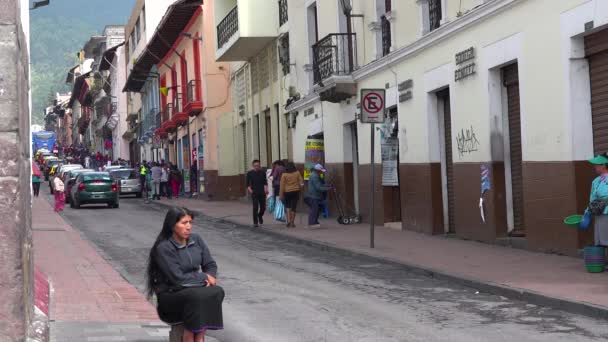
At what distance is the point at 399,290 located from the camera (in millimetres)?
12281

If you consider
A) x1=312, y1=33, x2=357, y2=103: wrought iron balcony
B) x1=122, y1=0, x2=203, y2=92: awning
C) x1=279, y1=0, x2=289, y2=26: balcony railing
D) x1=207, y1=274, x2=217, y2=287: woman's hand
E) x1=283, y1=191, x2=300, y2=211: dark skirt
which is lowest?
x1=207, y1=274, x2=217, y2=287: woman's hand

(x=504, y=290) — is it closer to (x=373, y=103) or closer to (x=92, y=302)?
(x=92, y=302)

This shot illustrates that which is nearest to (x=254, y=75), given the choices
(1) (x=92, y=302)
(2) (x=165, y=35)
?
(2) (x=165, y=35)

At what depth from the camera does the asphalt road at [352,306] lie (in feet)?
30.0

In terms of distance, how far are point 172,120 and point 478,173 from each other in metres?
34.3

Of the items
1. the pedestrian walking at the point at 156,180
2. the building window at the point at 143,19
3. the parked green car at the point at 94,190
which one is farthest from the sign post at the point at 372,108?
the building window at the point at 143,19

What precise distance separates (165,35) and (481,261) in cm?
3645

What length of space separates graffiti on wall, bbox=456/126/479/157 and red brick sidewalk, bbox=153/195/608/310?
1593 millimetres

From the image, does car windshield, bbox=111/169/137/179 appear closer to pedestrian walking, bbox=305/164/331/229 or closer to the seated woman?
pedestrian walking, bbox=305/164/331/229

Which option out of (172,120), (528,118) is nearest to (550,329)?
(528,118)

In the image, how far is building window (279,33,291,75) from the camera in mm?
31125

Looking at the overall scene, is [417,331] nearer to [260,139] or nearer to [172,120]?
[260,139]

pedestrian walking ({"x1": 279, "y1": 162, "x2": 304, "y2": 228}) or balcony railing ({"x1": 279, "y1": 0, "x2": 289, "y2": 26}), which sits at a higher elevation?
balcony railing ({"x1": 279, "y1": 0, "x2": 289, "y2": 26})

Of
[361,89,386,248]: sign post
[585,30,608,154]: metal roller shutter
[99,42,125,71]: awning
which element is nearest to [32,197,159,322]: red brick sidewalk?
[361,89,386,248]: sign post
